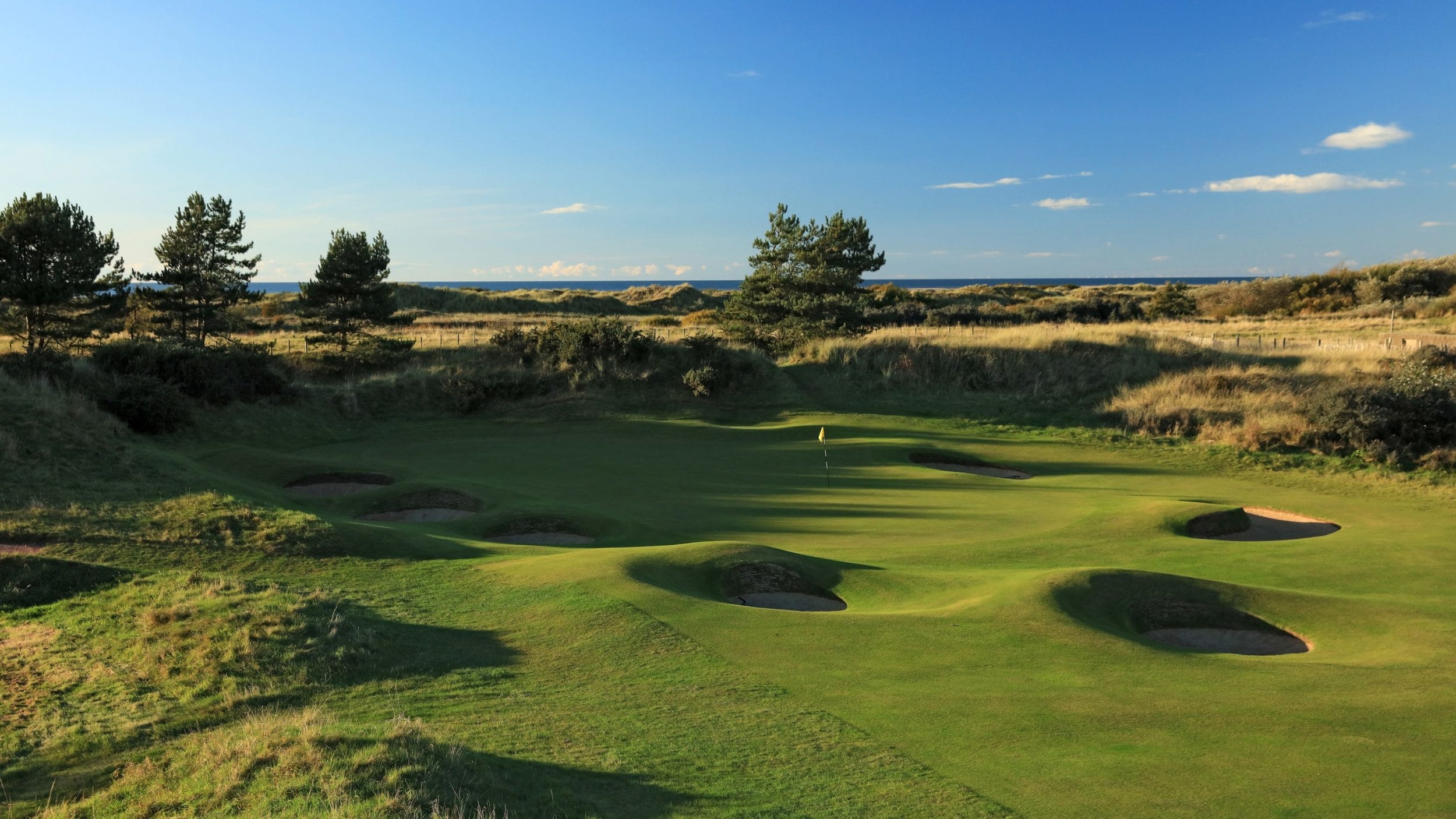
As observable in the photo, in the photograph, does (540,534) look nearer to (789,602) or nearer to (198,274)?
(789,602)

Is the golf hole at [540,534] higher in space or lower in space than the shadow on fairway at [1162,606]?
lower

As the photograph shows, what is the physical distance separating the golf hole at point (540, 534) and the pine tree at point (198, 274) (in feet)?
104

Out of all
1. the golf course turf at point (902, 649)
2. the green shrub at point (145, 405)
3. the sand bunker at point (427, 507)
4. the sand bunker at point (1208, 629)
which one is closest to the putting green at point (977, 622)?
the golf course turf at point (902, 649)

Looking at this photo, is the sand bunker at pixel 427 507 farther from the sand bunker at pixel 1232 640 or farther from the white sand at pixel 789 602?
the sand bunker at pixel 1232 640

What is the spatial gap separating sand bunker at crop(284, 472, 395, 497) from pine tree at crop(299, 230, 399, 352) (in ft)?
77.7

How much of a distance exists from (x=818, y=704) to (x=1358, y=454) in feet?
87.4

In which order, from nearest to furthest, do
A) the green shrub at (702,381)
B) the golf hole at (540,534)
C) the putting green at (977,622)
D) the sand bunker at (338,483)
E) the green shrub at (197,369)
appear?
the putting green at (977,622) → the golf hole at (540,534) → the sand bunker at (338,483) → the green shrub at (197,369) → the green shrub at (702,381)

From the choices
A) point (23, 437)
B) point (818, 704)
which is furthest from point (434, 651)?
point (23, 437)

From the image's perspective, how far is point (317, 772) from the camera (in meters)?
6.71

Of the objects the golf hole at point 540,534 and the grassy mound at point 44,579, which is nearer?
the grassy mound at point 44,579

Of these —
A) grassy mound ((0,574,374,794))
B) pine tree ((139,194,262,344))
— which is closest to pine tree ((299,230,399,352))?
pine tree ((139,194,262,344))

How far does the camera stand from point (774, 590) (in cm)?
1420

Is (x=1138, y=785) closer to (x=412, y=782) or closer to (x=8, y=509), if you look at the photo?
(x=412, y=782)

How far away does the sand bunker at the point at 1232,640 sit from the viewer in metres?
11.9
